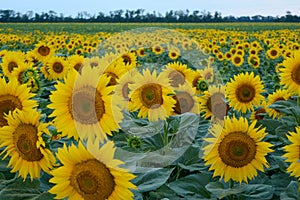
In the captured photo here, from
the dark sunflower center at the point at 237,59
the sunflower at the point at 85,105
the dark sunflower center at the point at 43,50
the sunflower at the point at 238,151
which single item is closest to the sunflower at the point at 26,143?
the sunflower at the point at 85,105

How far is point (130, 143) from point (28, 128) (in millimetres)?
514

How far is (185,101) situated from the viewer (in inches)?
121

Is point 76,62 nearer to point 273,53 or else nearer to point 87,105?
point 87,105

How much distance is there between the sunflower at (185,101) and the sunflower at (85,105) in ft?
3.16

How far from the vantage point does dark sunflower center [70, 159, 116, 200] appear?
169 centimetres

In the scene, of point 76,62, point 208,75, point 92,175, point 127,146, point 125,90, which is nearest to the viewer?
point 92,175

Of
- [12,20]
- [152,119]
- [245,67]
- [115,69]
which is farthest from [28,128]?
[12,20]

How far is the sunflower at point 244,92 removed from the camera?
347 centimetres

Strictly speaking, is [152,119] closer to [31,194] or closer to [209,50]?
[31,194]

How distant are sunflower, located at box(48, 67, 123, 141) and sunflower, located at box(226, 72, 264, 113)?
1558mm

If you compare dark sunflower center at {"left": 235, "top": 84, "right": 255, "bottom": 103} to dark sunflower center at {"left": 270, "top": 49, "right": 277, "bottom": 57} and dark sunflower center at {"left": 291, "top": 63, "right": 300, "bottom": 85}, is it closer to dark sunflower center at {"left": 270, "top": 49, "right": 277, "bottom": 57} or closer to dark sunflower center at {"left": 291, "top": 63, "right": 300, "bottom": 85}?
dark sunflower center at {"left": 291, "top": 63, "right": 300, "bottom": 85}

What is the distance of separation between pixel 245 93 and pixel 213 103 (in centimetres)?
30

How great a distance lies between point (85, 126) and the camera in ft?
6.73

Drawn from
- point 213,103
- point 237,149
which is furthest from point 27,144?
point 213,103
